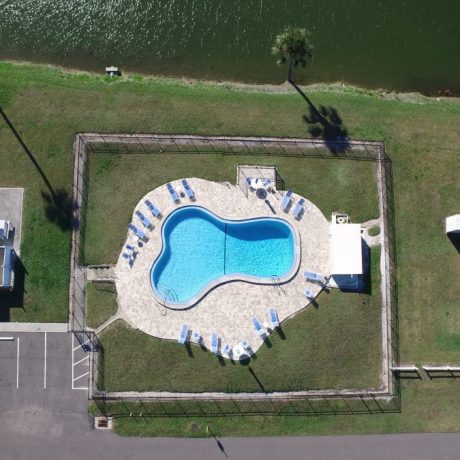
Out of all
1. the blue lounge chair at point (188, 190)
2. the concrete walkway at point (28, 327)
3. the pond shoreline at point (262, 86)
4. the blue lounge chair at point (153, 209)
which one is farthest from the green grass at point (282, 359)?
the pond shoreline at point (262, 86)

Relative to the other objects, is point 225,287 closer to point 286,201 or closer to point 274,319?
point 274,319

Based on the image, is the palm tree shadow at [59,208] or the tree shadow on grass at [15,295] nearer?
the tree shadow on grass at [15,295]

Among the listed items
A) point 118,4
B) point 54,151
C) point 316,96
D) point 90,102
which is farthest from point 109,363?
point 118,4

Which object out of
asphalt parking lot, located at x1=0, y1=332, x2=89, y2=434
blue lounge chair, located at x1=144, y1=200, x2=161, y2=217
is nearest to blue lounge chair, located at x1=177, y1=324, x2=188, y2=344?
asphalt parking lot, located at x1=0, y1=332, x2=89, y2=434

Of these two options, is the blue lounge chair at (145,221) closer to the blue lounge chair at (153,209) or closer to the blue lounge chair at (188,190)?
the blue lounge chair at (153,209)

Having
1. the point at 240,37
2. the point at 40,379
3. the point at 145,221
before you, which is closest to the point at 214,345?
the point at 145,221
